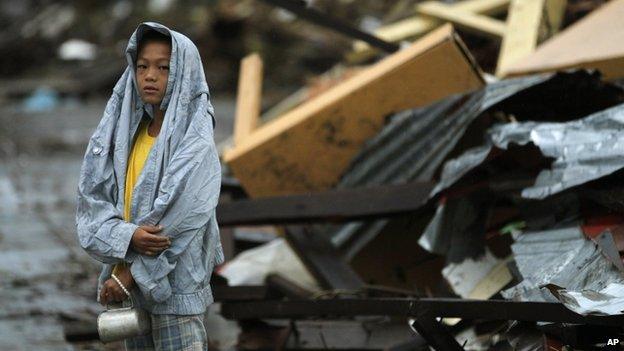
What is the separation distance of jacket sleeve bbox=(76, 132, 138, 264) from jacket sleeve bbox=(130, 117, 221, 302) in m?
0.08

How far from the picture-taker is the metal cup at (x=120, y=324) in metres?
3.48

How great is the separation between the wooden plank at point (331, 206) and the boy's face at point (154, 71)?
209cm

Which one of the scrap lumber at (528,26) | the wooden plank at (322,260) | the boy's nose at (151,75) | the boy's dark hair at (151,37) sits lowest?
the wooden plank at (322,260)

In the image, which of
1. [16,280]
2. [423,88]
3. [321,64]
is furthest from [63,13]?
[423,88]

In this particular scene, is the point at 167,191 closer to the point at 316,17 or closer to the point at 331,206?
the point at 331,206

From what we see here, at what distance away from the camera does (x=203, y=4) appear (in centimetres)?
2019

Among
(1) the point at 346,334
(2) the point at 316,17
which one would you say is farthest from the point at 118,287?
(2) the point at 316,17

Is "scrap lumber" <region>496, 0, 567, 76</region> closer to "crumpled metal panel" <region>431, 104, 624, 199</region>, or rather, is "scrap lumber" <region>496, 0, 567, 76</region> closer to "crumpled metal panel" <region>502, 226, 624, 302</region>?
"crumpled metal panel" <region>431, 104, 624, 199</region>

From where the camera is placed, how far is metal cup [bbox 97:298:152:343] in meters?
3.48

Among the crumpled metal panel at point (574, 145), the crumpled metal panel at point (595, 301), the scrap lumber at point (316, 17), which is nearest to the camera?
the crumpled metal panel at point (595, 301)

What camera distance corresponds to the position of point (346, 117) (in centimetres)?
624

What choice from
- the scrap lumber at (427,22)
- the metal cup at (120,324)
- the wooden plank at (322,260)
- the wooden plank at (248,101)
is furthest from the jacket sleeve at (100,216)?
the scrap lumber at (427,22)

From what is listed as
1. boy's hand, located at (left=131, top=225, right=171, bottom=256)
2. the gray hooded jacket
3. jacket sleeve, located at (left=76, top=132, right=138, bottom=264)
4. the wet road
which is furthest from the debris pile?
jacket sleeve, located at (left=76, top=132, right=138, bottom=264)

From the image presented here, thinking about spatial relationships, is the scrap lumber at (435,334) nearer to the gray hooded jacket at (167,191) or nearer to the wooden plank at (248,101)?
the gray hooded jacket at (167,191)
